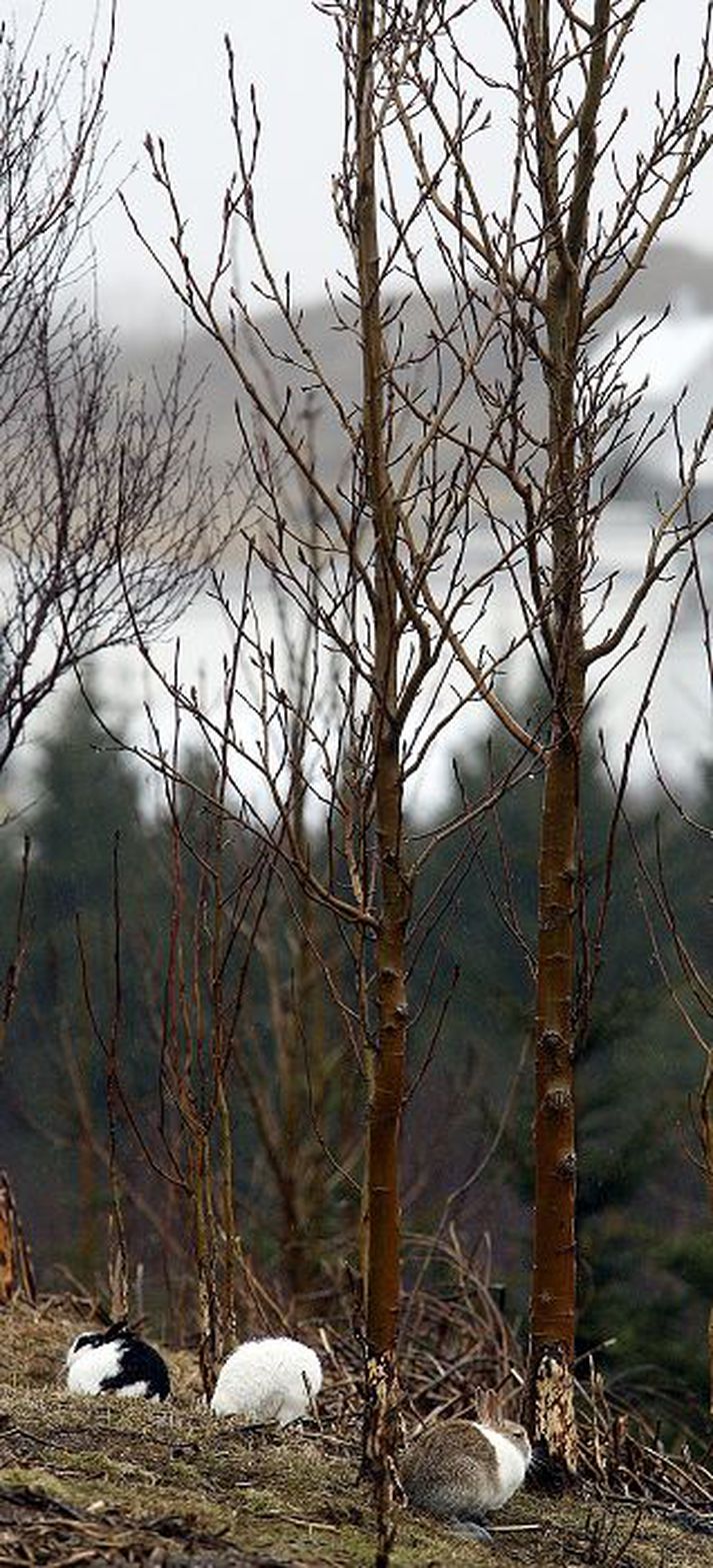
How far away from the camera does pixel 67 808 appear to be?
79.9 ft

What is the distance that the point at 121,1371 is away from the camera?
586 centimetres

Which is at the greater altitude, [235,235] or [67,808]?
[67,808]

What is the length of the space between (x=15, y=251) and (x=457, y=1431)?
7.05 metres

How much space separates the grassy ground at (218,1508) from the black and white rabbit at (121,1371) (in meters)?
0.46

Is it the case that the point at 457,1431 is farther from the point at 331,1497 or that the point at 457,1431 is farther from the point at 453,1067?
the point at 453,1067

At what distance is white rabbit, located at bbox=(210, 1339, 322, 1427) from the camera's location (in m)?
5.24

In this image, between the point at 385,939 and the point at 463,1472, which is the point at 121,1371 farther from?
the point at 385,939

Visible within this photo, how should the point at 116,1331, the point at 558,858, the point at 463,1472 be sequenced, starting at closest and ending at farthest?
the point at 463,1472, the point at 558,858, the point at 116,1331

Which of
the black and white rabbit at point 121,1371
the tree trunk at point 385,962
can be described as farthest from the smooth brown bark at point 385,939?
the black and white rabbit at point 121,1371

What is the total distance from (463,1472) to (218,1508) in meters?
0.55

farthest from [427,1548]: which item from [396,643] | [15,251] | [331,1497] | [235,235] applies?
[15,251]

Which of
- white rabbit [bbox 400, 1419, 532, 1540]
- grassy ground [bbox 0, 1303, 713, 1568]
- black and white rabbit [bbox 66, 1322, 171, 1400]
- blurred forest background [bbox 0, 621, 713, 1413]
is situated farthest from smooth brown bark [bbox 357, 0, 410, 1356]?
blurred forest background [bbox 0, 621, 713, 1413]

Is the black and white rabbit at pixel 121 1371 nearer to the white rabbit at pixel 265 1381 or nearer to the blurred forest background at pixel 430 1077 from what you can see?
the white rabbit at pixel 265 1381

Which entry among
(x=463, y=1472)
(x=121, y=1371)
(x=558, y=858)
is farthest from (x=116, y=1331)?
(x=558, y=858)
